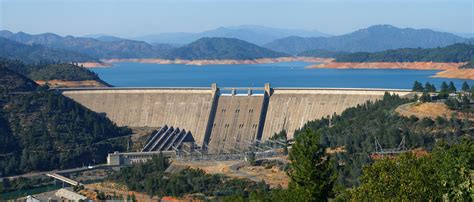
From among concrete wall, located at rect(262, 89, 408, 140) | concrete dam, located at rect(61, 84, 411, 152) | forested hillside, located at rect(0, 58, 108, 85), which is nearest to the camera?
concrete wall, located at rect(262, 89, 408, 140)

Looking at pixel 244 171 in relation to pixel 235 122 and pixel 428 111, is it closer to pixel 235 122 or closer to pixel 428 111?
pixel 428 111

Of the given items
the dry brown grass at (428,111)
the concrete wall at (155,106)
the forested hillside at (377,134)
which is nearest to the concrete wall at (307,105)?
the concrete wall at (155,106)

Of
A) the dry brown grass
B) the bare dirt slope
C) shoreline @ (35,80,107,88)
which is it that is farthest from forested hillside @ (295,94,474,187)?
shoreline @ (35,80,107,88)

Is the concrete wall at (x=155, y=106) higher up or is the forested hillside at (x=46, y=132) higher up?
the concrete wall at (x=155, y=106)

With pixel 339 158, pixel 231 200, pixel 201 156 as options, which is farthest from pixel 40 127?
pixel 231 200

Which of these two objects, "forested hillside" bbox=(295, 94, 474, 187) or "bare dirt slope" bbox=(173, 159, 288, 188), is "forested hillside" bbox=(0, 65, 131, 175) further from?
"forested hillside" bbox=(295, 94, 474, 187)

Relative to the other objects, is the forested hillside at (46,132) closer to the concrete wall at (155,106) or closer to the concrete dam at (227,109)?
the concrete wall at (155,106)

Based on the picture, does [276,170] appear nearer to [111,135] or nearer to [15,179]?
[15,179]

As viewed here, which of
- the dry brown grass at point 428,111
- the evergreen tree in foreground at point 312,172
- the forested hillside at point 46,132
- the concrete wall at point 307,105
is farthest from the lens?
the concrete wall at point 307,105
